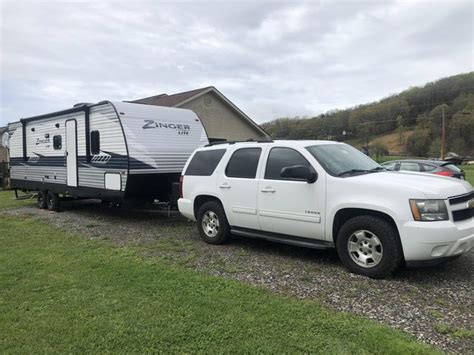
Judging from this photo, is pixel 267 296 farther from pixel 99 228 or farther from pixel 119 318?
pixel 99 228

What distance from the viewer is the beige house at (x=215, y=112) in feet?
75.9

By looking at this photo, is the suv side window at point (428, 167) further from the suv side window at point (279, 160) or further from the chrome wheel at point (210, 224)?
the chrome wheel at point (210, 224)

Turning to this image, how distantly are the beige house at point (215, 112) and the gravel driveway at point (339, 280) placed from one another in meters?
15.3

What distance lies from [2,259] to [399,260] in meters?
5.96

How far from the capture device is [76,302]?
4.61 m

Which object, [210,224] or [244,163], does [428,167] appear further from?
[210,224]

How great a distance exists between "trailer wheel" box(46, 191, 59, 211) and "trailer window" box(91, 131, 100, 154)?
3.07 metres

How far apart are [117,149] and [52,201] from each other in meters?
4.46

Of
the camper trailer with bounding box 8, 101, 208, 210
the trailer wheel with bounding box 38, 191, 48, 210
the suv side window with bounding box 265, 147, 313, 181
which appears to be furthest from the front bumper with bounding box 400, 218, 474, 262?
the trailer wheel with bounding box 38, 191, 48, 210

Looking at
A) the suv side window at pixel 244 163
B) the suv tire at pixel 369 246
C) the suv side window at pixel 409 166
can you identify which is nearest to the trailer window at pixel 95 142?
the suv side window at pixel 244 163

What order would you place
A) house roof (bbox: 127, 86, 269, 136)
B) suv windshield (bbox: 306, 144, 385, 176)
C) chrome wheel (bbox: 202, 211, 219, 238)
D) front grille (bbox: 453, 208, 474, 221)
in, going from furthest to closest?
house roof (bbox: 127, 86, 269, 136) < chrome wheel (bbox: 202, 211, 219, 238) < suv windshield (bbox: 306, 144, 385, 176) < front grille (bbox: 453, 208, 474, 221)

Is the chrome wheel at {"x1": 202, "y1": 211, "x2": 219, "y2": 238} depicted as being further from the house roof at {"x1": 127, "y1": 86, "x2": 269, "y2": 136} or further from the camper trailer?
the house roof at {"x1": 127, "y1": 86, "x2": 269, "y2": 136}

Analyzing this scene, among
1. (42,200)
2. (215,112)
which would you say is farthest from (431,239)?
(215,112)

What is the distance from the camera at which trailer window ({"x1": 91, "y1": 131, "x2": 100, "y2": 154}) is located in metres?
9.96
